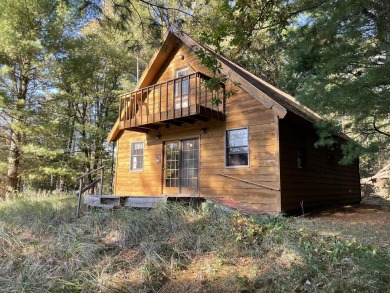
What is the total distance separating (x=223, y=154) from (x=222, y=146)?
248 mm

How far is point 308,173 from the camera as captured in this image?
31.3 feet

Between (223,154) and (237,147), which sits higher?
(237,147)

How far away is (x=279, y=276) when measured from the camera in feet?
13.9

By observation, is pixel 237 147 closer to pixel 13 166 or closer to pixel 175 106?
pixel 175 106

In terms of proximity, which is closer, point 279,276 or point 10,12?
point 279,276

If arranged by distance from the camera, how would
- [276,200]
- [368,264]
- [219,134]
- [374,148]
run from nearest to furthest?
[368,264] → [374,148] → [276,200] → [219,134]

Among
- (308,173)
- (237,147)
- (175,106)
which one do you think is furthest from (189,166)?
(308,173)

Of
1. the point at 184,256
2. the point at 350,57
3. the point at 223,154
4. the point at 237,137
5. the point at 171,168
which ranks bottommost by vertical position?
the point at 184,256

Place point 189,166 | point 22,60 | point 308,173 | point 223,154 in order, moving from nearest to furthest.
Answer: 1. point 223,154
2. point 308,173
3. point 189,166
4. point 22,60

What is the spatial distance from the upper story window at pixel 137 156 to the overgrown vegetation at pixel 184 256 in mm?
4557

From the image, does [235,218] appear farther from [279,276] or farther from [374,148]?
[374,148]

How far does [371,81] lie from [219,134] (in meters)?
4.60

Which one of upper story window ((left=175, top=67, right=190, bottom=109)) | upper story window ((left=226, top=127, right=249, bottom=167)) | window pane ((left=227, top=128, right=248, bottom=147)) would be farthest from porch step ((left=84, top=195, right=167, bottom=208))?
upper story window ((left=175, top=67, right=190, bottom=109))

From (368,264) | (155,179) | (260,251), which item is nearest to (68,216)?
(155,179)
